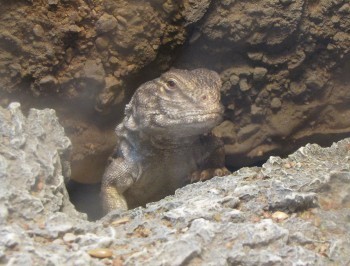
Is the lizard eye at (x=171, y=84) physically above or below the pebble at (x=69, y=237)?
above

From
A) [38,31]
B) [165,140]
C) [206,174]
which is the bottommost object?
[206,174]

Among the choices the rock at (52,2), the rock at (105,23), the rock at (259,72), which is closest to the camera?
the rock at (52,2)

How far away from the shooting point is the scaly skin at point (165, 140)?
4.05m

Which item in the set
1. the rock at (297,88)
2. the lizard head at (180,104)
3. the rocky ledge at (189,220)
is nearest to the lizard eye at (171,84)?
the lizard head at (180,104)

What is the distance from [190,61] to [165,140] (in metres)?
0.96

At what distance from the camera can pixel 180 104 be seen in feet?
13.4

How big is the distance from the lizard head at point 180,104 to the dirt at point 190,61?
0.42 meters

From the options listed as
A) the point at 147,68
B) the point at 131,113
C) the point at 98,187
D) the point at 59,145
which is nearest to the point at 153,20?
A: the point at 147,68

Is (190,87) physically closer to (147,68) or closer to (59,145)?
(147,68)

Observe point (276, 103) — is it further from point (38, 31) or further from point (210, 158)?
point (38, 31)

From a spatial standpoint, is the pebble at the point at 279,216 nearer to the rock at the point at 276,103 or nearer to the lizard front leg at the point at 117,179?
the lizard front leg at the point at 117,179

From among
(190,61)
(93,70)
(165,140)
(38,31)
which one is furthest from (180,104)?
(38,31)

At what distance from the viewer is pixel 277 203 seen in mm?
2570

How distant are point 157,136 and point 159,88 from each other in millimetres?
439
